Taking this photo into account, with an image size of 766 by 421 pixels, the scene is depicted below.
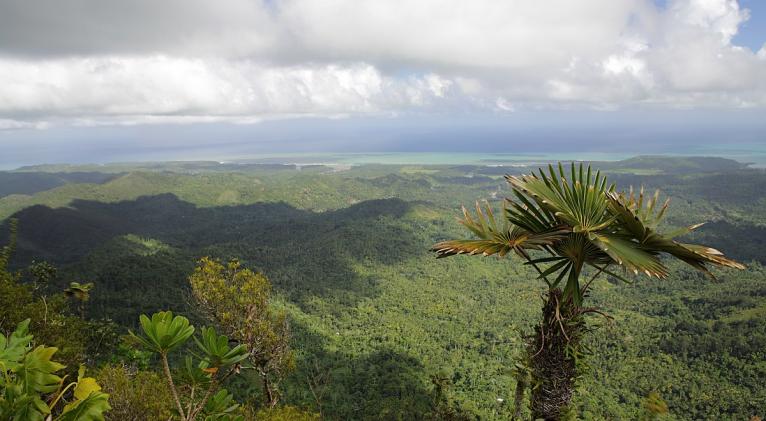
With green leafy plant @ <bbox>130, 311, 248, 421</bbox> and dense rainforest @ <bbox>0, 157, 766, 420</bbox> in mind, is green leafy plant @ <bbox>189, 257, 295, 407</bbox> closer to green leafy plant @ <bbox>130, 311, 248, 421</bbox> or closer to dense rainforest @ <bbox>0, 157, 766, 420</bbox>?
dense rainforest @ <bbox>0, 157, 766, 420</bbox>

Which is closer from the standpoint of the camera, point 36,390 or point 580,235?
point 36,390

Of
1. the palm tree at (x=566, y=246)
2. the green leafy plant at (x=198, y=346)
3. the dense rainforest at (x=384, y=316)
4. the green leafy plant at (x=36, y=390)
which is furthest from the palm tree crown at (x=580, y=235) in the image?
the green leafy plant at (x=36, y=390)

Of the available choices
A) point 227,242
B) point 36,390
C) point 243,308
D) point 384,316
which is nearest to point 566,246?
point 36,390

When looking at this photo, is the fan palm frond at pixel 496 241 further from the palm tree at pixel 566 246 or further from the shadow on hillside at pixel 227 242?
the shadow on hillside at pixel 227 242

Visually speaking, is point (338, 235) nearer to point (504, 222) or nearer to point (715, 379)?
point (715, 379)

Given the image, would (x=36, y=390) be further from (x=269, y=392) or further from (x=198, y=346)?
(x=269, y=392)

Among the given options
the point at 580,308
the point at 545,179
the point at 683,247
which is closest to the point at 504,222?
the point at 545,179
